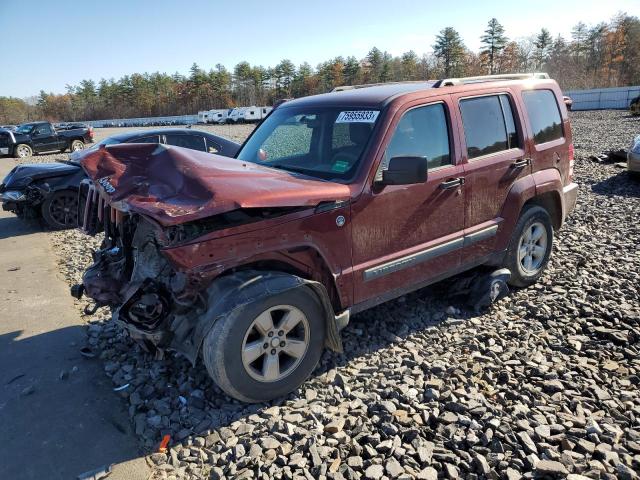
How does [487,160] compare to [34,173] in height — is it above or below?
above

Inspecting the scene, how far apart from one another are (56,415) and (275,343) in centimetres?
166

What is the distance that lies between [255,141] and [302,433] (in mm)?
2850

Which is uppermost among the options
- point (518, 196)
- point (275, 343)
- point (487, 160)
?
point (487, 160)

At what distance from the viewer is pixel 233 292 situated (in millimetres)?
3010

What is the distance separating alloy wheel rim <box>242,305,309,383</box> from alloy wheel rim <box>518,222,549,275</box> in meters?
2.75

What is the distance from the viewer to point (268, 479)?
8.63ft

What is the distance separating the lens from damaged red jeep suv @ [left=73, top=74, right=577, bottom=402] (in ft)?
9.97

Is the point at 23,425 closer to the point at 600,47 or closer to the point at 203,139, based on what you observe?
the point at 203,139

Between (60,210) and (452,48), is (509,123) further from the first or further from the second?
(452,48)

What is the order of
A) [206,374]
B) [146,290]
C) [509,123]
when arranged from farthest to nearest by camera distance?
[509,123] < [206,374] < [146,290]

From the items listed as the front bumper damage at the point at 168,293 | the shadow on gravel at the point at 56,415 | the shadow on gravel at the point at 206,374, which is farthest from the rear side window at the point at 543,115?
the shadow on gravel at the point at 56,415

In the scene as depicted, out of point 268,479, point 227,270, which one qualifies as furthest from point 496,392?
point 227,270

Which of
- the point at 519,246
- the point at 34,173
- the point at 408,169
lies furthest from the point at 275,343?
the point at 34,173

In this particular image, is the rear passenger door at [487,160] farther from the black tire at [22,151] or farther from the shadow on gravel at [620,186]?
the black tire at [22,151]
